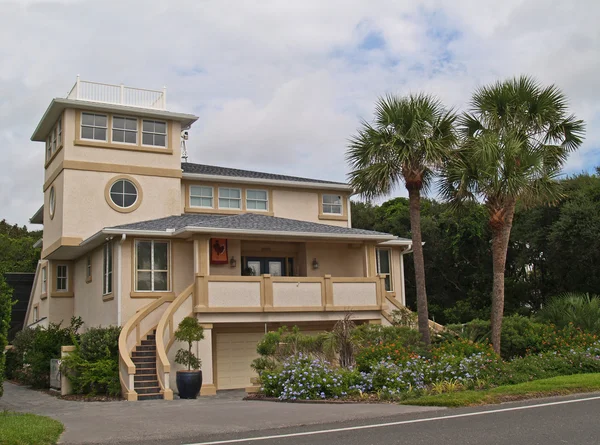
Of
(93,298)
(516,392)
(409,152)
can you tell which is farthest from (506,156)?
(93,298)

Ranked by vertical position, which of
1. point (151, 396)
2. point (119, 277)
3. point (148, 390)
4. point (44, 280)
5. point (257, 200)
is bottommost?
point (151, 396)

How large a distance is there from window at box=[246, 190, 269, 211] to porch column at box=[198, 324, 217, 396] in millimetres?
7994

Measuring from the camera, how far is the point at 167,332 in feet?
66.8

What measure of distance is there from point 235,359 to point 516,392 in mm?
11720

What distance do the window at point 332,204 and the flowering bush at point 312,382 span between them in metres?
13.8

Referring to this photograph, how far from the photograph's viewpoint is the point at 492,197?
1928 centimetres

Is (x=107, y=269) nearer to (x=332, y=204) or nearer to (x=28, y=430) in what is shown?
(x=332, y=204)

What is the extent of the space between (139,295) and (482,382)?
1176 centimetres

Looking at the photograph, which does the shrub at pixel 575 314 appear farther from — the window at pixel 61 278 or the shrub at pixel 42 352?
the window at pixel 61 278

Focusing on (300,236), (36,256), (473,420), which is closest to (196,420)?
(473,420)

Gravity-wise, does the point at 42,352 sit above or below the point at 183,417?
above

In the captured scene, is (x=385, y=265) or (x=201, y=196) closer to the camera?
(x=201, y=196)

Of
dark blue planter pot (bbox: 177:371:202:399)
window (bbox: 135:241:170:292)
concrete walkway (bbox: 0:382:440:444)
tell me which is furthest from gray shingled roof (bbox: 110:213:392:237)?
concrete walkway (bbox: 0:382:440:444)

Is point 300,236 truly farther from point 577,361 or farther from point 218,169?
point 577,361
